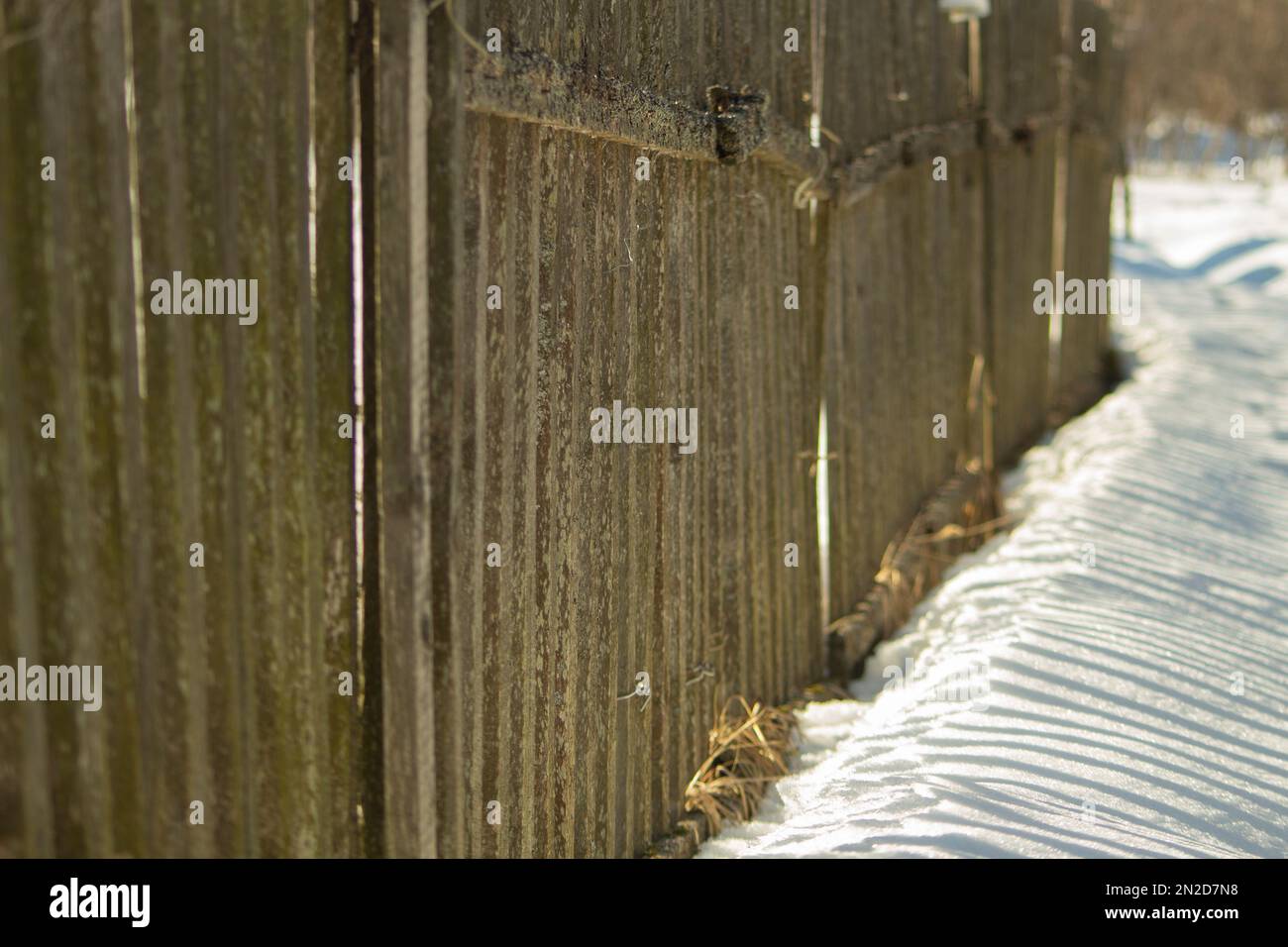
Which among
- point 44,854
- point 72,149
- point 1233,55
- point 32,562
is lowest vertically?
point 44,854

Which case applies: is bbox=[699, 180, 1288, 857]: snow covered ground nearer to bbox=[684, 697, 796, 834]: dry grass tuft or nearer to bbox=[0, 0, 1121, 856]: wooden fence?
bbox=[684, 697, 796, 834]: dry grass tuft

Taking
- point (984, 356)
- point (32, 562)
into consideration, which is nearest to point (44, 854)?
point (32, 562)

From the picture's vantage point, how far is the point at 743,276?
157 inches

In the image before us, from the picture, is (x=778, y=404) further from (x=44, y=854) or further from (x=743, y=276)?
(x=44, y=854)

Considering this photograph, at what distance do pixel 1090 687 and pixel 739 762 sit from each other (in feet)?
3.69

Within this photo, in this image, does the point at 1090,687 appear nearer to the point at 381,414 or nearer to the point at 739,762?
the point at 739,762

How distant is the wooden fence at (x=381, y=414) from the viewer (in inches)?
76.6

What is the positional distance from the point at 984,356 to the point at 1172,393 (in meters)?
2.72

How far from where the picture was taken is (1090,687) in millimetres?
4207

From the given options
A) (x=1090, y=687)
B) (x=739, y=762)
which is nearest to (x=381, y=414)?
(x=739, y=762)

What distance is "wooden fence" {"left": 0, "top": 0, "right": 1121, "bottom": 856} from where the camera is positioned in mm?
1945

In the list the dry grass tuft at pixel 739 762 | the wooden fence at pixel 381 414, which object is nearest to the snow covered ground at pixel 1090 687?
the dry grass tuft at pixel 739 762

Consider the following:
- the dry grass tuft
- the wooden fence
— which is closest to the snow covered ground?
the dry grass tuft
